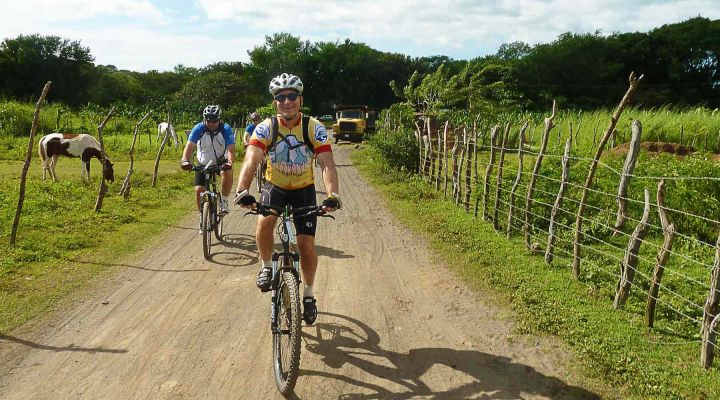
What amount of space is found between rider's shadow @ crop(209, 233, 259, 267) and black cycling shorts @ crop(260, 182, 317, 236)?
8.93 ft

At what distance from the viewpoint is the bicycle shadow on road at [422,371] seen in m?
3.72

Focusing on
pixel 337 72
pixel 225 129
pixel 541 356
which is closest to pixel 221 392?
pixel 541 356

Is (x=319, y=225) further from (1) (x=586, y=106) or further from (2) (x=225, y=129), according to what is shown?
(1) (x=586, y=106)

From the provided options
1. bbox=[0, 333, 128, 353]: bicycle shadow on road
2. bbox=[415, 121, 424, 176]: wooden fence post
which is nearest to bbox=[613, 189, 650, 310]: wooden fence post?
bbox=[0, 333, 128, 353]: bicycle shadow on road

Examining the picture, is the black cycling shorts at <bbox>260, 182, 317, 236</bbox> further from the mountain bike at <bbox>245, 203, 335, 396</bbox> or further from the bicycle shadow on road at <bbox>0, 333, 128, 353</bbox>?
the bicycle shadow on road at <bbox>0, 333, 128, 353</bbox>

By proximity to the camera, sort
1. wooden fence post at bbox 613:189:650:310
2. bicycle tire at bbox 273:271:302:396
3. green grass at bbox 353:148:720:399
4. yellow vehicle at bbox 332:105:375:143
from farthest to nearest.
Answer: yellow vehicle at bbox 332:105:375:143, wooden fence post at bbox 613:189:650:310, green grass at bbox 353:148:720:399, bicycle tire at bbox 273:271:302:396

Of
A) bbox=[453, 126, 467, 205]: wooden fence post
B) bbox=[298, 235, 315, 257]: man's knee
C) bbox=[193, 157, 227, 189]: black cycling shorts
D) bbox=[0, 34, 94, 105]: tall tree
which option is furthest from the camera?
bbox=[0, 34, 94, 105]: tall tree

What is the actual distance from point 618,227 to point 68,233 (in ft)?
27.2

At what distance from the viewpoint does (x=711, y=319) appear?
416cm

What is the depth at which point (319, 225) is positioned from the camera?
9.27 meters

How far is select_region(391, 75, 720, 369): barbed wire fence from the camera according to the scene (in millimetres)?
4801

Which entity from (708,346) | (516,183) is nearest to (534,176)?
(516,183)

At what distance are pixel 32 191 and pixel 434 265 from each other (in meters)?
9.65

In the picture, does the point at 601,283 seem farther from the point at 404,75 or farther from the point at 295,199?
the point at 404,75
